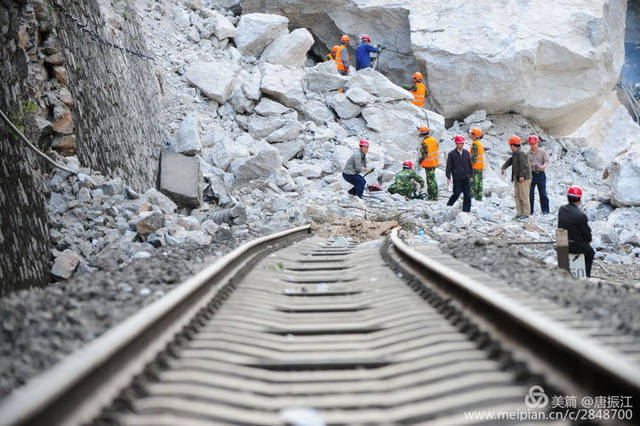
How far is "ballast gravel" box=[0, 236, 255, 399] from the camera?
2422 mm

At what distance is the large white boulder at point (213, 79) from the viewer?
18.2 metres

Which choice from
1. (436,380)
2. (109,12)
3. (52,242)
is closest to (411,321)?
(436,380)

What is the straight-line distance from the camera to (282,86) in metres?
19.4

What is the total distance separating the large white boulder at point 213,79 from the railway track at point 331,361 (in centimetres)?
1499

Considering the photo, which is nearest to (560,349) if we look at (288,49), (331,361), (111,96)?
(331,361)

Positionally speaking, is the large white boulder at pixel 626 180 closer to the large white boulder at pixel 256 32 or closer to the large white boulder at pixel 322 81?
the large white boulder at pixel 322 81

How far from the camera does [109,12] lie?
484 inches

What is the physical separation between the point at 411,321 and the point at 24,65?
19.7 ft

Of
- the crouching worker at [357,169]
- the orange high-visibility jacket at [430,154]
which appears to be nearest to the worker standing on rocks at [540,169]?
the orange high-visibility jacket at [430,154]

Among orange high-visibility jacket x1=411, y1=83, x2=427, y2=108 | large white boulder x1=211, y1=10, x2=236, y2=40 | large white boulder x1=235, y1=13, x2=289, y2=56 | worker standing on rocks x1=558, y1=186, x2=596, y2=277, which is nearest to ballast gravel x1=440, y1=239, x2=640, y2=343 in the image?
worker standing on rocks x1=558, y1=186, x2=596, y2=277

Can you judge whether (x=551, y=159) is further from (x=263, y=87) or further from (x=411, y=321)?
(x=411, y=321)

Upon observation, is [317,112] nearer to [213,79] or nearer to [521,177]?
[213,79]

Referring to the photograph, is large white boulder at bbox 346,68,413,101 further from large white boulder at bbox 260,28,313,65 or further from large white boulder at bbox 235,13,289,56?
large white boulder at bbox 235,13,289,56

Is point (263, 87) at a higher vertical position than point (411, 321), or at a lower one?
higher
